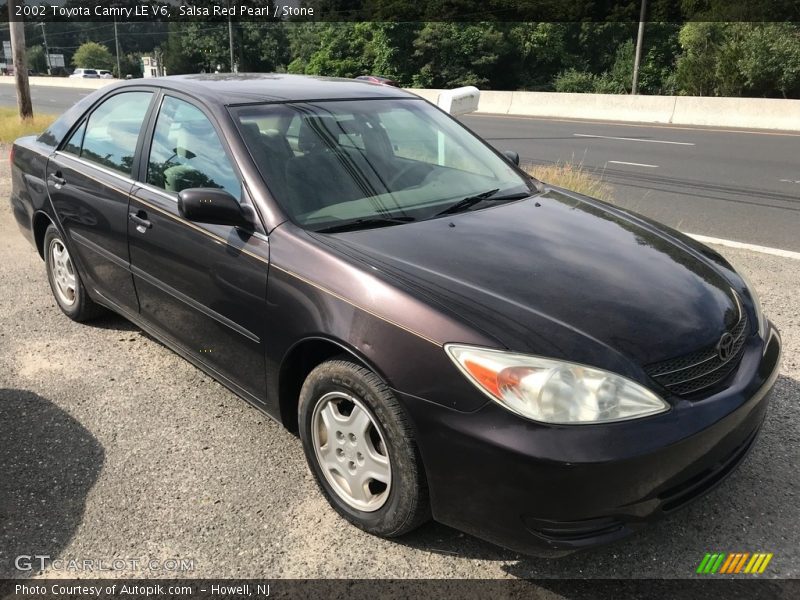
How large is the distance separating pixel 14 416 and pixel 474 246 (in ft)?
8.36

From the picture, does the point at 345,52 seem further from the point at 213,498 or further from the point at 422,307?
the point at 422,307

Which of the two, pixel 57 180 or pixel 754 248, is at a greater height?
pixel 57 180

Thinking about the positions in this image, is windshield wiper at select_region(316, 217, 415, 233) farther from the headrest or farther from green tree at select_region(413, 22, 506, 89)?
green tree at select_region(413, 22, 506, 89)

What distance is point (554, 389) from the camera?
2119 millimetres

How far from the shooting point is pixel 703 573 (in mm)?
2434

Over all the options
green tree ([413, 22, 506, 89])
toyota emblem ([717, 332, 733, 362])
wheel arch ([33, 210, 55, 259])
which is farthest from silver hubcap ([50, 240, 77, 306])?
green tree ([413, 22, 506, 89])

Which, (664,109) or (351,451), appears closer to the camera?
(351,451)

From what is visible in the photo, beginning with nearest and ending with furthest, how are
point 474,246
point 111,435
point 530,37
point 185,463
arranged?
point 474,246
point 185,463
point 111,435
point 530,37

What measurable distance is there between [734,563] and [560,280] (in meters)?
1.21

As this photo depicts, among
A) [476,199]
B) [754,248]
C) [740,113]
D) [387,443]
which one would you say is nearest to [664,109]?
[740,113]

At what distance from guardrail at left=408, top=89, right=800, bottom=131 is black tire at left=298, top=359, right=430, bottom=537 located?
664 inches

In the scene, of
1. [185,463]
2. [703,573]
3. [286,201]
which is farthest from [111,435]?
[703,573]

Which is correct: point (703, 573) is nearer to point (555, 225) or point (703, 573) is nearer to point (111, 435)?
point (555, 225)

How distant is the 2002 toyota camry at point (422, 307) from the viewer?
214 cm
